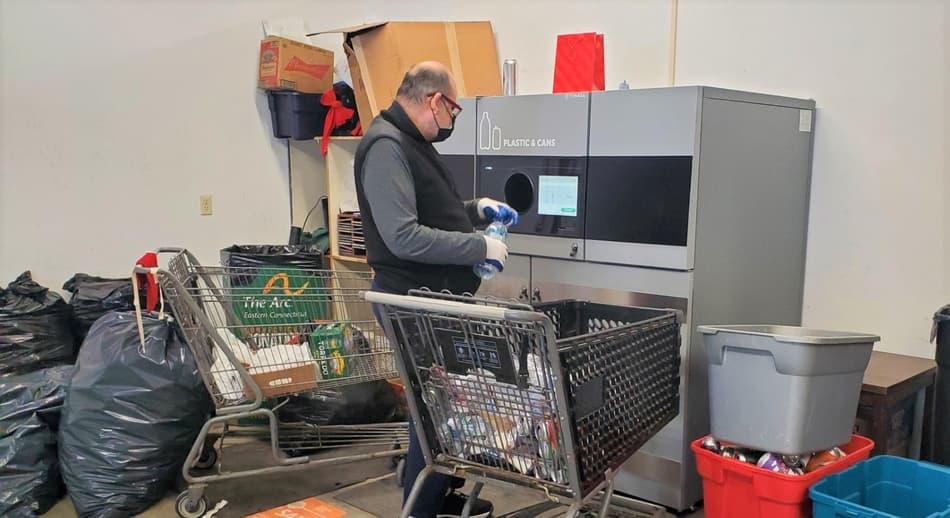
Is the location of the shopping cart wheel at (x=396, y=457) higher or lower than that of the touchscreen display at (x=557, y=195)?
lower

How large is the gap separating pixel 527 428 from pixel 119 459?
1.80 metres

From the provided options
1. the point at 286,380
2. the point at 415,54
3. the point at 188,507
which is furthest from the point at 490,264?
the point at 415,54

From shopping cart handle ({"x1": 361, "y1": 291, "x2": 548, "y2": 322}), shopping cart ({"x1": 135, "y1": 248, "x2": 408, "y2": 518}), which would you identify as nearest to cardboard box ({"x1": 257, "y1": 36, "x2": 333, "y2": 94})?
shopping cart ({"x1": 135, "y1": 248, "x2": 408, "y2": 518})

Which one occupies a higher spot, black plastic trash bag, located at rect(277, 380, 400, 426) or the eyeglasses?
the eyeglasses

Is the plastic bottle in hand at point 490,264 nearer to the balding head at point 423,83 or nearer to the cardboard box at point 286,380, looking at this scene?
the balding head at point 423,83

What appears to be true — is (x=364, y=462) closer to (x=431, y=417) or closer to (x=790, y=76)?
(x=431, y=417)

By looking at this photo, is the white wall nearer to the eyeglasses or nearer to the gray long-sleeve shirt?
the eyeglasses

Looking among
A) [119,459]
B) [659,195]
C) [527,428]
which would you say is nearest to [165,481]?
[119,459]

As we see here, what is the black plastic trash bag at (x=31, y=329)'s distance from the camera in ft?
11.1

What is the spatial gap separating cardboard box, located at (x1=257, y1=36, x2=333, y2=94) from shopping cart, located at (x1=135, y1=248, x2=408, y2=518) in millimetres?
1516

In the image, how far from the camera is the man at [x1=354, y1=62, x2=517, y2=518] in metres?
2.21

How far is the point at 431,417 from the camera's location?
6.27ft

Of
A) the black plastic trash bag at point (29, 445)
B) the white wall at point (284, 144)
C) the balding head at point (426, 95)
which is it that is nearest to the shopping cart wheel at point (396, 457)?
the black plastic trash bag at point (29, 445)

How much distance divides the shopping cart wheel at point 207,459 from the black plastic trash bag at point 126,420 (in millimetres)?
224
